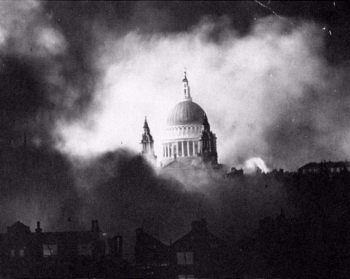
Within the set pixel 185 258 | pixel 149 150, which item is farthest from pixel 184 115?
pixel 185 258

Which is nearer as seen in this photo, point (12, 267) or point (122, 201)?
point (12, 267)

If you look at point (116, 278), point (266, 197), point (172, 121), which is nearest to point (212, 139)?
point (172, 121)

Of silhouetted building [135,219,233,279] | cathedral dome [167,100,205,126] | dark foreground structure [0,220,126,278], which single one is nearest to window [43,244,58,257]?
dark foreground structure [0,220,126,278]

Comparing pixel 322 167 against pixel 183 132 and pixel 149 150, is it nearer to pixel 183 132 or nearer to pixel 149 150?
pixel 149 150

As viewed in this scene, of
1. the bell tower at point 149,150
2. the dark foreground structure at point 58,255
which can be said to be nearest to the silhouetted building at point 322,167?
the bell tower at point 149,150

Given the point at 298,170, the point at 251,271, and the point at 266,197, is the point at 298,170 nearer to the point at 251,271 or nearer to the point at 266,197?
the point at 266,197

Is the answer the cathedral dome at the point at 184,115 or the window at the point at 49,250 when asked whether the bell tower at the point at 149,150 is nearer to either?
the cathedral dome at the point at 184,115
